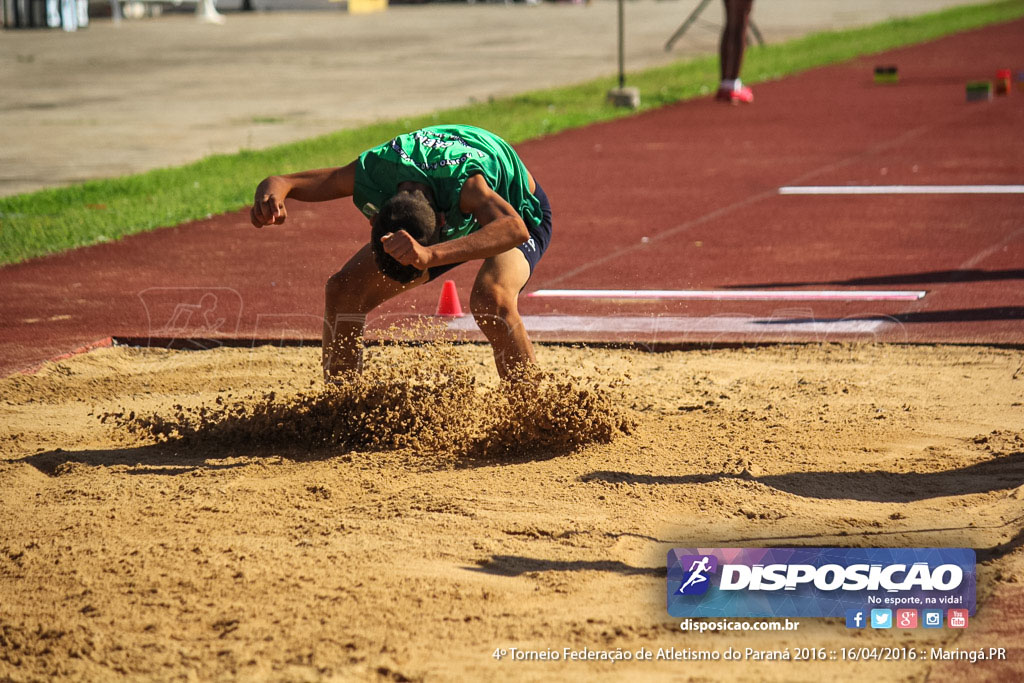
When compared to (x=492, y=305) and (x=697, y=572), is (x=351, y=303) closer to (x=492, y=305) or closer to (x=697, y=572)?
(x=492, y=305)

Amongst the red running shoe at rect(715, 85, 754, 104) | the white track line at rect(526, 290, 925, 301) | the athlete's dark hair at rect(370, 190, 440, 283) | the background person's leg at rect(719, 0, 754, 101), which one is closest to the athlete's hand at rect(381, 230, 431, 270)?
the athlete's dark hair at rect(370, 190, 440, 283)

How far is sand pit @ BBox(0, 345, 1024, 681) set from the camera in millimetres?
3352

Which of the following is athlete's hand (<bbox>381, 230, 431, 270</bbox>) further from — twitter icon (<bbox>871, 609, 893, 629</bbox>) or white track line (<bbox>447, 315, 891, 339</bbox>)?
white track line (<bbox>447, 315, 891, 339</bbox>)

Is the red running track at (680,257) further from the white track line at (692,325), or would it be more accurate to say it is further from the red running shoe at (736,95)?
the red running shoe at (736,95)

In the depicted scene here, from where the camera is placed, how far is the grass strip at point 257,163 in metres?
9.62

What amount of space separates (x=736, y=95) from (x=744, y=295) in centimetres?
919

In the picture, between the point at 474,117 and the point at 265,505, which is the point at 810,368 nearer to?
the point at 265,505

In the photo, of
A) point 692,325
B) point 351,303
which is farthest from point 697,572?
point 692,325

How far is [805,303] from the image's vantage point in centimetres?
702

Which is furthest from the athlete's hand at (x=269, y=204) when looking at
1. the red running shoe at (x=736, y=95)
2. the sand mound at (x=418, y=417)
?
the red running shoe at (x=736, y=95)

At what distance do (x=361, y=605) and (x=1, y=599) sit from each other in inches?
40.6

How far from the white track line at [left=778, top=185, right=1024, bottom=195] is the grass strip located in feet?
12.4

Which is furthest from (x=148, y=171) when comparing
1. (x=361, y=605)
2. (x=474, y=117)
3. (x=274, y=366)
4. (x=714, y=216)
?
(x=361, y=605)

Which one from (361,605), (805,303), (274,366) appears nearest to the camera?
(361,605)
